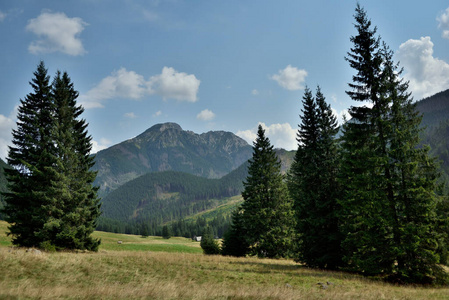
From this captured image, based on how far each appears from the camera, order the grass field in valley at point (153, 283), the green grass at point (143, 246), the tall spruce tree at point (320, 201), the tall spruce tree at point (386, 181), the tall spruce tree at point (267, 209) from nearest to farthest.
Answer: the grass field in valley at point (153, 283) → the tall spruce tree at point (386, 181) → the tall spruce tree at point (320, 201) → the tall spruce tree at point (267, 209) → the green grass at point (143, 246)

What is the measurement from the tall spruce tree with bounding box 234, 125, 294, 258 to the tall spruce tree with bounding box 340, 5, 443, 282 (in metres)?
11.8

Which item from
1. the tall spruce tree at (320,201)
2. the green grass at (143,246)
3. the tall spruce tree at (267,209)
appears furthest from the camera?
the green grass at (143,246)

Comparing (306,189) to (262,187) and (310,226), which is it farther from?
(262,187)

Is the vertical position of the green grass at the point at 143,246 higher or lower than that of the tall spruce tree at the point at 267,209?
lower

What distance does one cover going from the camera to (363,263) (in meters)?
16.5

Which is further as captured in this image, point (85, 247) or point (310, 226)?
point (85, 247)

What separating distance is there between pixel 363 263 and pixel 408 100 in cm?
1139

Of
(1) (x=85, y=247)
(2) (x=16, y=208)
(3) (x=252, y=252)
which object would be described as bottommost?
(3) (x=252, y=252)

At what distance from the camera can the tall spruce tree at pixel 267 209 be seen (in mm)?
31016

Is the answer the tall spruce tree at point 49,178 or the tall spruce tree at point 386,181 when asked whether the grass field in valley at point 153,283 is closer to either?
the tall spruce tree at point 386,181

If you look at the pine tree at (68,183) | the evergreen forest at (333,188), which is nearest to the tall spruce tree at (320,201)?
the evergreen forest at (333,188)

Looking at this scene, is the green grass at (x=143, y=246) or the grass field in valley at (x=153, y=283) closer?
the grass field in valley at (x=153, y=283)

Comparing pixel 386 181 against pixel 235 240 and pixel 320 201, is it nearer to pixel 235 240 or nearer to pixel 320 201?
pixel 320 201

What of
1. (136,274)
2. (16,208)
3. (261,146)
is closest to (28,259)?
(136,274)
